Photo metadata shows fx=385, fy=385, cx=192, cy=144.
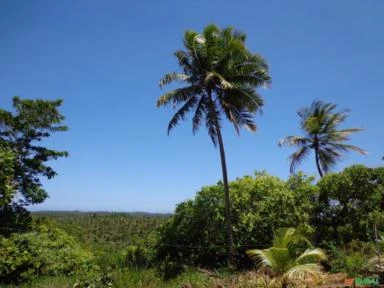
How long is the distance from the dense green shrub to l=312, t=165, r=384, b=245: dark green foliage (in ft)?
32.5

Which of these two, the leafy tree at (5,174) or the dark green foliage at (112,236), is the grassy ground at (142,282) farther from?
the leafy tree at (5,174)

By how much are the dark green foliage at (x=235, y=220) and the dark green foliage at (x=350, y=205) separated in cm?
78

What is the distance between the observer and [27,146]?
15.3 metres

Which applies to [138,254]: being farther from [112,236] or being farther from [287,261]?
[112,236]

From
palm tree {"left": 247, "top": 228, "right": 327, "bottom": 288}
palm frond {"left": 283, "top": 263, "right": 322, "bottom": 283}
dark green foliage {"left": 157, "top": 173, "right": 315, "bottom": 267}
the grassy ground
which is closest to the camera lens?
palm frond {"left": 283, "top": 263, "right": 322, "bottom": 283}

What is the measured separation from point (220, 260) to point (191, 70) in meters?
7.89

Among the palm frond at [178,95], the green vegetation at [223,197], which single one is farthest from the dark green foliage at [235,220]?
the palm frond at [178,95]

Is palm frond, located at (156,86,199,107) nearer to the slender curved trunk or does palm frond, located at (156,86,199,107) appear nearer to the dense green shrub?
the slender curved trunk

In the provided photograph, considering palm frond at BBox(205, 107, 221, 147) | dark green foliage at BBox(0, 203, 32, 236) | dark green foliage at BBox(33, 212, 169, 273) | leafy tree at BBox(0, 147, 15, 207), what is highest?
palm frond at BBox(205, 107, 221, 147)

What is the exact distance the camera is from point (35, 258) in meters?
11.4

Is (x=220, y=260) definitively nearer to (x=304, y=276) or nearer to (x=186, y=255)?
(x=186, y=255)

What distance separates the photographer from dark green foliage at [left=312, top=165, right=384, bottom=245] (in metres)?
15.6

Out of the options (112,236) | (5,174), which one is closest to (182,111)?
(5,174)

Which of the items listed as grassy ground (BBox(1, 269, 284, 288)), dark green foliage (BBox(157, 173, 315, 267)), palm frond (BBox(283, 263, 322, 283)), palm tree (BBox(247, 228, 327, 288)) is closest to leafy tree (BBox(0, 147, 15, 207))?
grassy ground (BBox(1, 269, 284, 288))
